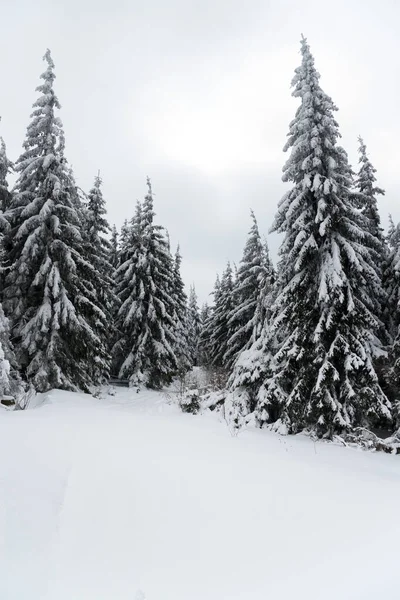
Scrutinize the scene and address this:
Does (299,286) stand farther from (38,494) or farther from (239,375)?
(38,494)

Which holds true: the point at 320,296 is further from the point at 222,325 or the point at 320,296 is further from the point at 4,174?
the point at 222,325

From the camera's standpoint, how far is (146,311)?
24.1 metres

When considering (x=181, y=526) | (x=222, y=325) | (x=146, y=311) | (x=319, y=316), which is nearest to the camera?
(x=181, y=526)

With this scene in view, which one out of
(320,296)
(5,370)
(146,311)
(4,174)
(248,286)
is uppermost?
(4,174)

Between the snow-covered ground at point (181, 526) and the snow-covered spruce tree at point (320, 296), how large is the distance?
6.14 meters

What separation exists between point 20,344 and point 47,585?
13942mm

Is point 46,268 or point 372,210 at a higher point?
point 372,210

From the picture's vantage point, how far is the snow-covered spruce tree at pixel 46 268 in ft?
50.5

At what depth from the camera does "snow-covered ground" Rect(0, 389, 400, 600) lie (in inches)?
124

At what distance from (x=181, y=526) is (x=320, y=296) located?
9347mm

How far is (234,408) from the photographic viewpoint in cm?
1455

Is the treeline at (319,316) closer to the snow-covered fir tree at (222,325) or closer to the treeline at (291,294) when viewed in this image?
the treeline at (291,294)

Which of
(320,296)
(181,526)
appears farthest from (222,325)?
(181,526)

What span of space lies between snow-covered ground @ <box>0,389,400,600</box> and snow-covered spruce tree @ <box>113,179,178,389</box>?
685 inches
